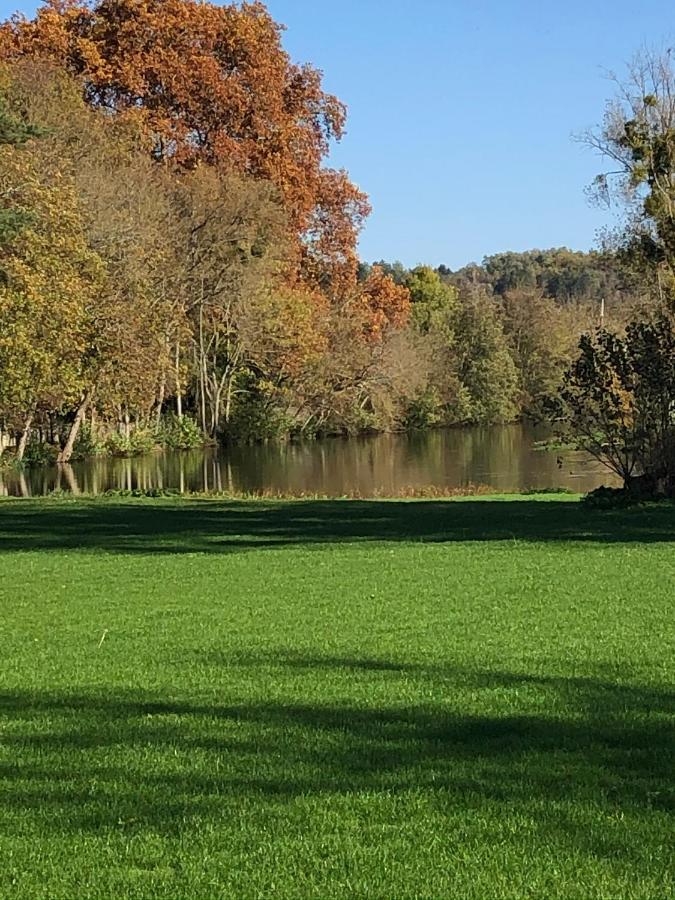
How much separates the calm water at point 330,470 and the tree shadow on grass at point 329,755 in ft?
73.6

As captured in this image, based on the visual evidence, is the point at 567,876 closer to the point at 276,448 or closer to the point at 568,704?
the point at 568,704

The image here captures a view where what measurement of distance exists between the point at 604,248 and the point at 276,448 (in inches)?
916

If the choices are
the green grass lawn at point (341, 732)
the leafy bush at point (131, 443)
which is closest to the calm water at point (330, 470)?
the leafy bush at point (131, 443)

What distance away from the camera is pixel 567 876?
12.7 feet

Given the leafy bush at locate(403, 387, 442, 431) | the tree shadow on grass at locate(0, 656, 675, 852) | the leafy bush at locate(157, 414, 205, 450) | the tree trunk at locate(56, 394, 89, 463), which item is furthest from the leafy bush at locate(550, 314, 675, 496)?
the leafy bush at locate(403, 387, 442, 431)

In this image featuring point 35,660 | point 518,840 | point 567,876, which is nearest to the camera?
point 567,876

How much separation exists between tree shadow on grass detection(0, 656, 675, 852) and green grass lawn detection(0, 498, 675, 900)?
2 cm

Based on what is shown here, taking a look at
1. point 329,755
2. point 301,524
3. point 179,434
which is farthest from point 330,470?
point 329,755

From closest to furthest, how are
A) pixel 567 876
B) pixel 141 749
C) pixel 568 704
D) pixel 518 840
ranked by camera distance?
pixel 567 876, pixel 518 840, pixel 141 749, pixel 568 704

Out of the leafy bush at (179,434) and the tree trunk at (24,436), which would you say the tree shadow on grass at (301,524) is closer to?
the tree trunk at (24,436)

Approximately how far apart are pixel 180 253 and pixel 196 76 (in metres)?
7.80

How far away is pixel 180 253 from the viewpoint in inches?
1795

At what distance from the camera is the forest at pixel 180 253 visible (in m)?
30.1

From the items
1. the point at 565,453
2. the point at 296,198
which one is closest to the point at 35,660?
the point at 565,453
